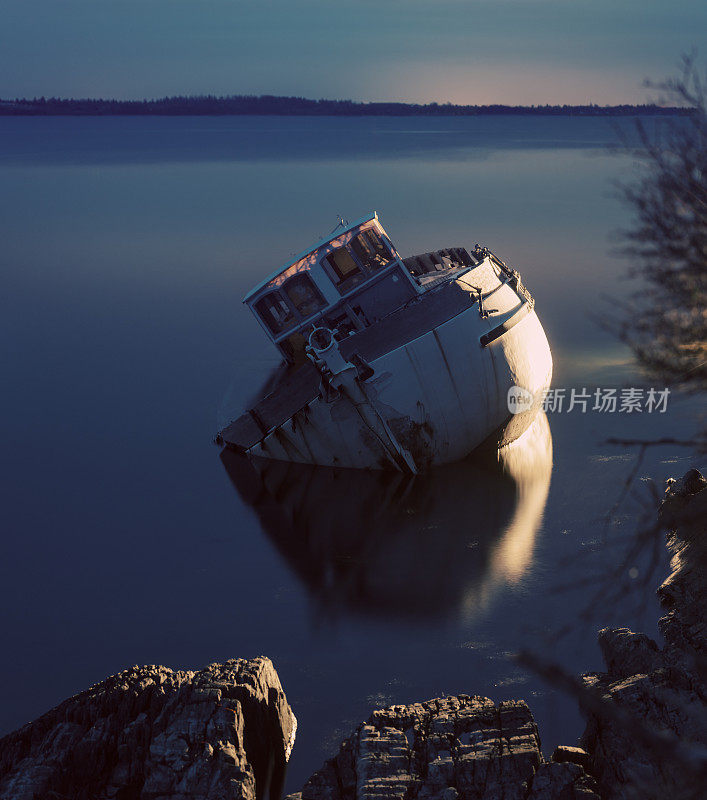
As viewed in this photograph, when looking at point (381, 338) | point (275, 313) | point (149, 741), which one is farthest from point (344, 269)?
point (149, 741)

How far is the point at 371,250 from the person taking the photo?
A: 79.4ft

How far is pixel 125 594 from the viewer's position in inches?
751

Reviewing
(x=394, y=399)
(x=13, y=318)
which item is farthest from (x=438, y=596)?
(x=13, y=318)

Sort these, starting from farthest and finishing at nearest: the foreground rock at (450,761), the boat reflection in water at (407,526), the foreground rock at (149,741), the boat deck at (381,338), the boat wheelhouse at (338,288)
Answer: the boat wheelhouse at (338,288) < the boat deck at (381,338) < the boat reflection in water at (407,526) < the foreground rock at (149,741) < the foreground rock at (450,761)

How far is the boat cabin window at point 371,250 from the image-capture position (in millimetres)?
23938

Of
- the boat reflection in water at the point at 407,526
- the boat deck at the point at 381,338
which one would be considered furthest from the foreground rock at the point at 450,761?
the boat deck at the point at 381,338

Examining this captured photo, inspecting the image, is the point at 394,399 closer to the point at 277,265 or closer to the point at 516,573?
the point at 516,573

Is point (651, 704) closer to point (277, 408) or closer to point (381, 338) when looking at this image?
point (381, 338)

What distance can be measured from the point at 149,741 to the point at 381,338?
12.5 m
